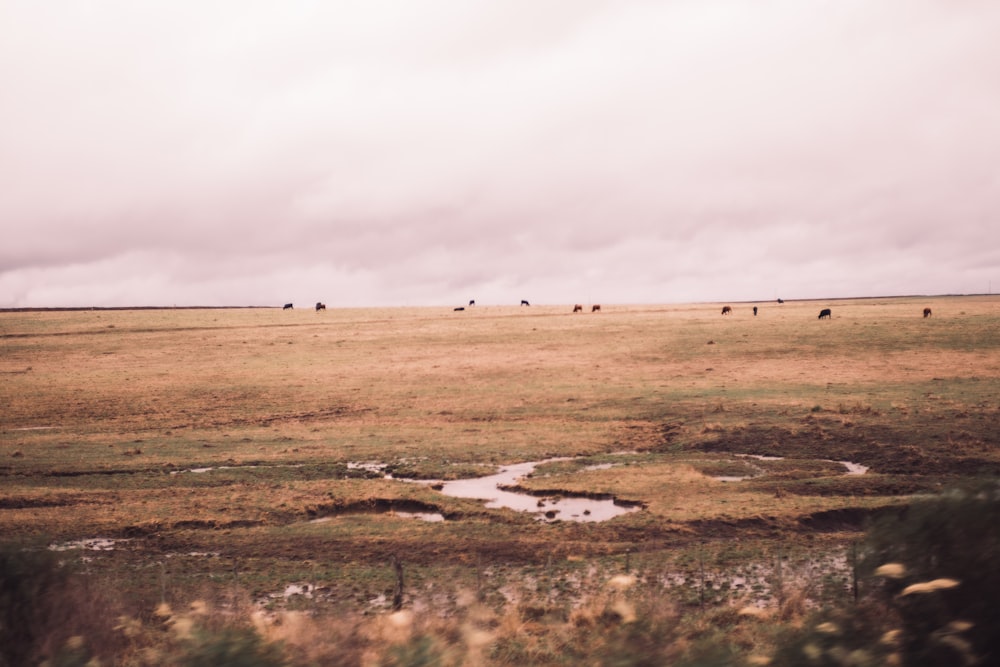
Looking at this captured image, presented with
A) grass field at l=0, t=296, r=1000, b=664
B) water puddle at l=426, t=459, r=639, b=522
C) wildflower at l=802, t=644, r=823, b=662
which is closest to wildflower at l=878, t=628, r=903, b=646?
wildflower at l=802, t=644, r=823, b=662

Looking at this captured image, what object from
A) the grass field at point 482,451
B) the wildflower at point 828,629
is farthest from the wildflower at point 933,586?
the grass field at point 482,451

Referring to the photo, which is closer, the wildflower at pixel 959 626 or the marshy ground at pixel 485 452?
the wildflower at pixel 959 626

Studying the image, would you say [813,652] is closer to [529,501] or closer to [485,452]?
[529,501]

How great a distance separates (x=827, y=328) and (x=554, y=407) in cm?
4155

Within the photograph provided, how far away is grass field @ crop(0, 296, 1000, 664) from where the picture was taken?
Result: 63.0 ft

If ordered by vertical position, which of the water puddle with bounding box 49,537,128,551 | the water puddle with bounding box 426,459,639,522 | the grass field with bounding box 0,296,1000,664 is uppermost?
the grass field with bounding box 0,296,1000,664

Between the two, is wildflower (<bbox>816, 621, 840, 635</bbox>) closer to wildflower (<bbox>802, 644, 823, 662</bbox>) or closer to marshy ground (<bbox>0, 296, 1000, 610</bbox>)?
wildflower (<bbox>802, 644, 823, 662</bbox>)

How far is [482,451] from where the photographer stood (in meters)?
35.2

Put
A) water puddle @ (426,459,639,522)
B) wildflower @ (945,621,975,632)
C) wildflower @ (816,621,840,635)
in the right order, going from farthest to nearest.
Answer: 1. water puddle @ (426,459,639,522)
2. wildflower @ (816,621,840,635)
3. wildflower @ (945,621,975,632)

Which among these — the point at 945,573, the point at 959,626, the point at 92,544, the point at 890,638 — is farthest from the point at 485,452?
the point at 959,626

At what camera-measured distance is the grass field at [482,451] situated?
19.2 meters

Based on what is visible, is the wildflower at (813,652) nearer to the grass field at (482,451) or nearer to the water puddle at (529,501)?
the grass field at (482,451)

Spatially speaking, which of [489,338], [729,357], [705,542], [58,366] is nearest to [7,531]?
[705,542]

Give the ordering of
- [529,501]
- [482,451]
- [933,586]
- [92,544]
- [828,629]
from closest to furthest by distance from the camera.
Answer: [933,586] → [828,629] → [92,544] → [529,501] → [482,451]
